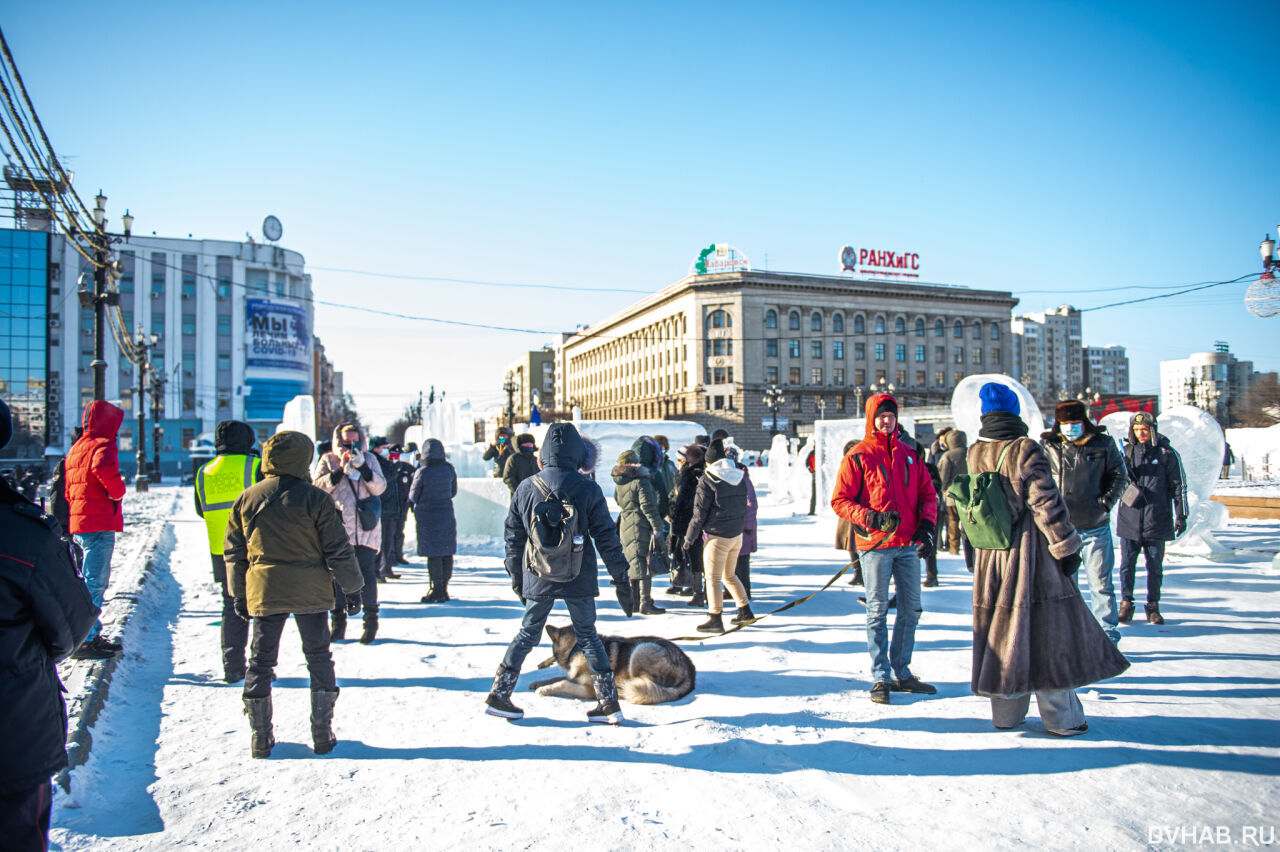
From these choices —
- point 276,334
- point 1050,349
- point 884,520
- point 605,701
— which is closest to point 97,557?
point 605,701

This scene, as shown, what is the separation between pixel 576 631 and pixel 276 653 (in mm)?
1600

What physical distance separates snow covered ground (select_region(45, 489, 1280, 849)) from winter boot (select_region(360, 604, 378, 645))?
0.18 meters

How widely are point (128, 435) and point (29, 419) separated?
5804mm

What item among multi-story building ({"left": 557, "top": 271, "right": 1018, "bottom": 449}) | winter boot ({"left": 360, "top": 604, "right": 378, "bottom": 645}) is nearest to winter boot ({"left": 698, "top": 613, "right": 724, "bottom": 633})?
winter boot ({"left": 360, "top": 604, "right": 378, "bottom": 645})

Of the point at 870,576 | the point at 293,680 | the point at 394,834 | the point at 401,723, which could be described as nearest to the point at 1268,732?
the point at 870,576

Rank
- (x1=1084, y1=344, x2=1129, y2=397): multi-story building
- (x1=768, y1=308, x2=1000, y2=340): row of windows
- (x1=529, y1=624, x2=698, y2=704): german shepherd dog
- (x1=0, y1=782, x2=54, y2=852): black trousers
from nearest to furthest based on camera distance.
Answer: (x1=0, y1=782, x2=54, y2=852): black trousers, (x1=529, y1=624, x2=698, y2=704): german shepherd dog, (x1=768, y1=308, x2=1000, y2=340): row of windows, (x1=1084, y1=344, x2=1129, y2=397): multi-story building

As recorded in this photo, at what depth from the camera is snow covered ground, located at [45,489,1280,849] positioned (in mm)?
3082

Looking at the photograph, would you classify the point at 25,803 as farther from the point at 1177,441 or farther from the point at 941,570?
the point at 1177,441

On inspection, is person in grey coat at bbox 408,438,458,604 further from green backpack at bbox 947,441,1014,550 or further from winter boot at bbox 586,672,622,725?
green backpack at bbox 947,441,1014,550

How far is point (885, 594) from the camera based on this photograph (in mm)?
4578

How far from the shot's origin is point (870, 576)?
458 centimetres

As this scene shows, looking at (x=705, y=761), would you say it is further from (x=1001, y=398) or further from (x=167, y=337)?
(x=167, y=337)

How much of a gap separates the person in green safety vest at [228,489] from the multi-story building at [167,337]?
52.9 meters

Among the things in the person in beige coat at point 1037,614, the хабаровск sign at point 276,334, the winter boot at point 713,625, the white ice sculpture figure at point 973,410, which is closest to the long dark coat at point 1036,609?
the person in beige coat at point 1037,614
